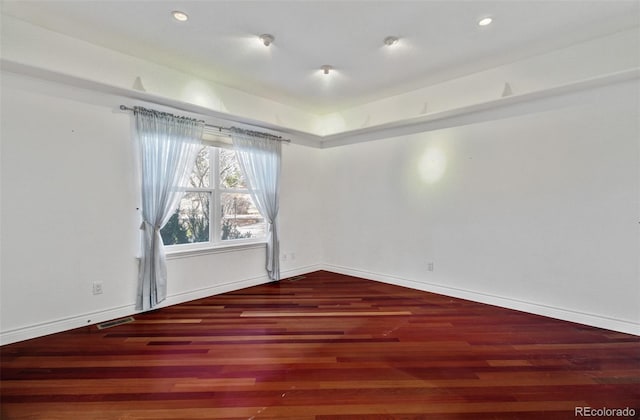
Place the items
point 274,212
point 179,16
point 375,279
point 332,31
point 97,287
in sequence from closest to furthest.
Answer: point 179,16 → point 332,31 → point 97,287 → point 274,212 → point 375,279

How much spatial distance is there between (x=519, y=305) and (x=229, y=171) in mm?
3970

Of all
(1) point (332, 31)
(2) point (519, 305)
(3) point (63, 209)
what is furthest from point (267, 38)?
(2) point (519, 305)

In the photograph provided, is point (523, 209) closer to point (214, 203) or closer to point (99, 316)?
point (214, 203)

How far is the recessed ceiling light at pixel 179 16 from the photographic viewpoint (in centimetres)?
240

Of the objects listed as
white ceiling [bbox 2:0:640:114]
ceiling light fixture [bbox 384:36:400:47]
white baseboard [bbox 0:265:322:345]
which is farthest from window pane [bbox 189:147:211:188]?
ceiling light fixture [bbox 384:36:400:47]

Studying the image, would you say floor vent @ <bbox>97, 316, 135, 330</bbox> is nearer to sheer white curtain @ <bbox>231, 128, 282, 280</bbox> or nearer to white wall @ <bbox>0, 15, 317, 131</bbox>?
sheer white curtain @ <bbox>231, 128, 282, 280</bbox>

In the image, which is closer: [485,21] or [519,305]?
[485,21]

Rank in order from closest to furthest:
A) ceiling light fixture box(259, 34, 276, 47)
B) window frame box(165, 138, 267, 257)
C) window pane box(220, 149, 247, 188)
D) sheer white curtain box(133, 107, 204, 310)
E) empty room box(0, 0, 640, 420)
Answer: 1. empty room box(0, 0, 640, 420)
2. ceiling light fixture box(259, 34, 276, 47)
3. sheer white curtain box(133, 107, 204, 310)
4. window frame box(165, 138, 267, 257)
5. window pane box(220, 149, 247, 188)

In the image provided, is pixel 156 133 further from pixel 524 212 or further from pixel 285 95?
pixel 524 212

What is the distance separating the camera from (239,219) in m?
4.24

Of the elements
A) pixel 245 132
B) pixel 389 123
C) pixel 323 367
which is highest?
pixel 389 123

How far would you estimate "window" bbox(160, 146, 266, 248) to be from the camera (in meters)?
3.66

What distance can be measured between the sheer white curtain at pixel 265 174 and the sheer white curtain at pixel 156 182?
0.82m

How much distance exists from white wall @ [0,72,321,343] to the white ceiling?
2.38 ft
